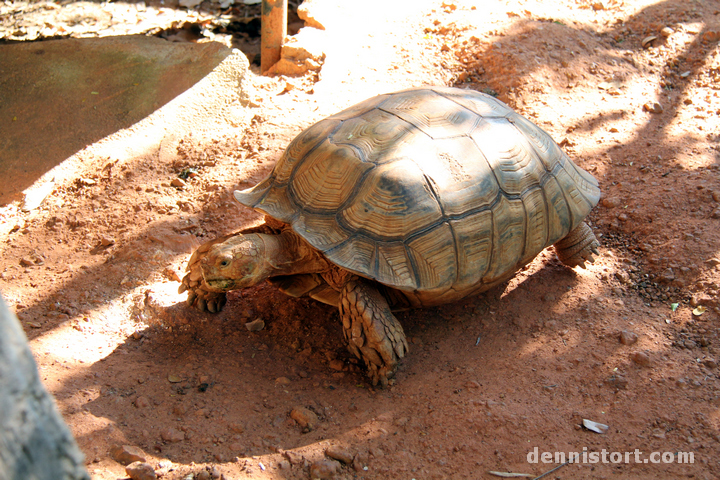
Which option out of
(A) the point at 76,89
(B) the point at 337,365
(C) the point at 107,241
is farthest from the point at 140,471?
(A) the point at 76,89

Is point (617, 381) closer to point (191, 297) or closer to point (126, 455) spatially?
point (126, 455)

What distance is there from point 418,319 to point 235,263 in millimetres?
1244

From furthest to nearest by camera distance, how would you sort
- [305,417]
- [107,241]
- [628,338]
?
[107,241] → [628,338] → [305,417]

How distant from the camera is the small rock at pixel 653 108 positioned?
185 inches

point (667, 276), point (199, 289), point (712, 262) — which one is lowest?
point (199, 289)

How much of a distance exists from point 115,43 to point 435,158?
4.48 metres

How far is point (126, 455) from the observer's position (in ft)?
6.74

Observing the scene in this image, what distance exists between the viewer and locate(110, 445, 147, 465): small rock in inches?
80.5

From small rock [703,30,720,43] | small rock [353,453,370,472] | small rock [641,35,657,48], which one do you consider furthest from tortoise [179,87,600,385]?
small rock [703,30,720,43]

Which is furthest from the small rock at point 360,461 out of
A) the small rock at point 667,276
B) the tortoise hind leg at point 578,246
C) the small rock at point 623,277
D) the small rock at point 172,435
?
the small rock at point 667,276

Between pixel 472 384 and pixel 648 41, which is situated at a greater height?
pixel 648 41

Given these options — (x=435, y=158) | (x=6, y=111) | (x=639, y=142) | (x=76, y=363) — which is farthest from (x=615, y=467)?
(x=6, y=111)

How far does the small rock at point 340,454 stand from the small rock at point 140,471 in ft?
2.45

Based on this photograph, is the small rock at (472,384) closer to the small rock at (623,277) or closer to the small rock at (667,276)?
the small rock at (623,277)
